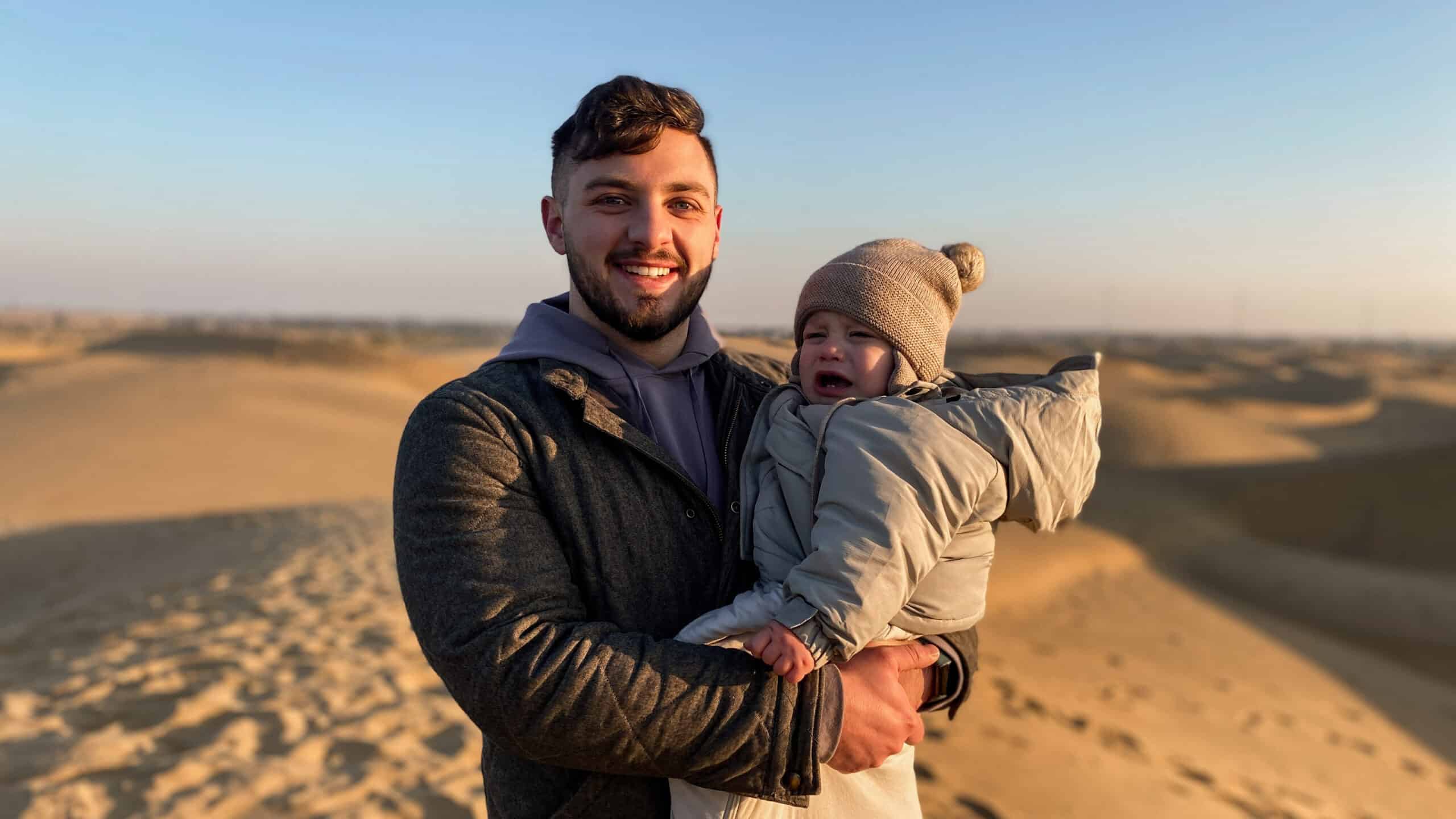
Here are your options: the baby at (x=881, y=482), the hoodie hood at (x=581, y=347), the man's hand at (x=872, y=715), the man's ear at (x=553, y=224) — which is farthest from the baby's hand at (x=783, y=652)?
the man's ear at (x=553, y=224)

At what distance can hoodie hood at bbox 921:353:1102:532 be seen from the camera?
1.91 metres

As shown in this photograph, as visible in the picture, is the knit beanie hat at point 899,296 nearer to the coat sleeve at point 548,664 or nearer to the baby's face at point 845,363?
the baby's face at point 845,363

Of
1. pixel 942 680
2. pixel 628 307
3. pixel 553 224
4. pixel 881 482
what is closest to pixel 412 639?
pixel 553 224

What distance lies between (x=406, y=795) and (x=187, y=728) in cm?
156

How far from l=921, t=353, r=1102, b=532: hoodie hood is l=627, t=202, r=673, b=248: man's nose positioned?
752 mm

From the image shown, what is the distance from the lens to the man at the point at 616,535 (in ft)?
5.40

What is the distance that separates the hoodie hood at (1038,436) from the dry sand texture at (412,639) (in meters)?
1.56

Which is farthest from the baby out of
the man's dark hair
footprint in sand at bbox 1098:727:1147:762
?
footprint in sand at bbox 1098:727:1147:762

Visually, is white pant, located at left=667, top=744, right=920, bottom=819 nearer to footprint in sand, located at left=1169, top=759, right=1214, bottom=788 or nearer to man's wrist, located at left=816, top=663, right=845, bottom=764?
man's wrist, located at left=816, top=663, right=845, bottom=764

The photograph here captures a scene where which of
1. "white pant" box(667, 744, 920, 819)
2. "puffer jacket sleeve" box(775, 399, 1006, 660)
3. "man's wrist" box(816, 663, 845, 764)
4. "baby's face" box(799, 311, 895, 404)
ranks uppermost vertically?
"baby's face" box(799, 311, 895, 404)

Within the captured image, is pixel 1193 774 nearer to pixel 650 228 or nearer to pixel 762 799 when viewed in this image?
pixel 762 799

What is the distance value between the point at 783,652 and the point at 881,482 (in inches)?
15.7

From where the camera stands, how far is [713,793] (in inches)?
70.1

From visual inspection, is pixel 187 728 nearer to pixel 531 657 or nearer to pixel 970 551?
pixel 531 657
